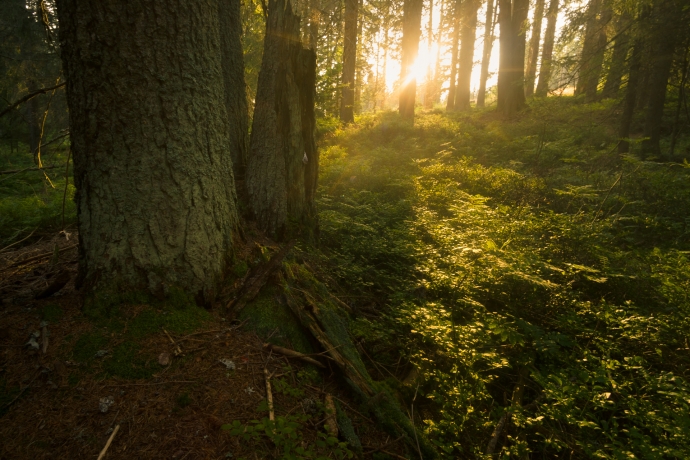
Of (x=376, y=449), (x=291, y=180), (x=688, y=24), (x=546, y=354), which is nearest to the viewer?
(x=376, y=449)

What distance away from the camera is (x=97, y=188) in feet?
7.39

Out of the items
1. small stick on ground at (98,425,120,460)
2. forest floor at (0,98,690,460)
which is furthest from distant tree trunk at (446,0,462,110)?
small stick on ground at (98,425,120,460)

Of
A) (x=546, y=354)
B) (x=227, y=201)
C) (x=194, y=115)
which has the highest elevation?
(x=194, y=115)

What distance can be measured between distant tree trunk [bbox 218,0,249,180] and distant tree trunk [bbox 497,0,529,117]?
13.7m

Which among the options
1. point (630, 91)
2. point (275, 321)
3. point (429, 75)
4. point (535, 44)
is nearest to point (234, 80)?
point (275, 321)

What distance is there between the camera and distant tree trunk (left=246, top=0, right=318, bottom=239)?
415cm

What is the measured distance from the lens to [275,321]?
8.68ft

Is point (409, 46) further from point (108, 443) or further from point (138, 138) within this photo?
point (108, 443)

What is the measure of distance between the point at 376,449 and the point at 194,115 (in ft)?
8.42

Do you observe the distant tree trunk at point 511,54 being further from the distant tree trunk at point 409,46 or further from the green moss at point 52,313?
the green moss at point 52,313

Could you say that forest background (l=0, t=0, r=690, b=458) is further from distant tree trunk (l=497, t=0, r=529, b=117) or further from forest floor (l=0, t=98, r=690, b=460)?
distant tree trunk (l=497, t=0, r=529, b=117)

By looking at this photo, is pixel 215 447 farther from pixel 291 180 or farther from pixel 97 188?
pixel 291 180

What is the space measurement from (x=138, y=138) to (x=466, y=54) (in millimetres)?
25372

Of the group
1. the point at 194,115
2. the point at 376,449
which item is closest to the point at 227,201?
the point at 194,115
